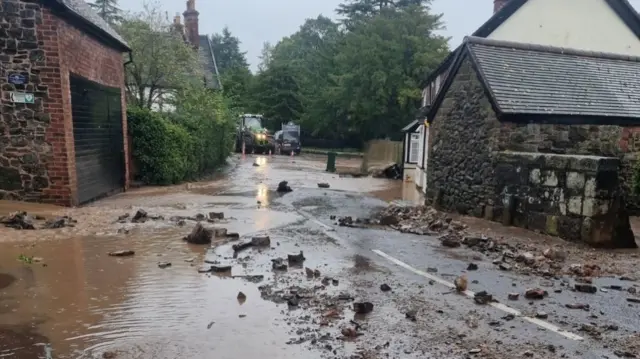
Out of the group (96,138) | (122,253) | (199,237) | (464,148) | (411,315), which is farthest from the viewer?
(96,138)

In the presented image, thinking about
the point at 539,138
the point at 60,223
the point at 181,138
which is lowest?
the point at 60,223

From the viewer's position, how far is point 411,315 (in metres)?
5.36

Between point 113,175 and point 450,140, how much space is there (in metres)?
10.5

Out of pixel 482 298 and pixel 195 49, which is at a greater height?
pixel 195 49

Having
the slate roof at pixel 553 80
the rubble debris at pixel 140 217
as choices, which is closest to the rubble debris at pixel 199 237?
the rubble debris at pixel 140 217

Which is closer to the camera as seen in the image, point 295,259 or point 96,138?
point 295,259

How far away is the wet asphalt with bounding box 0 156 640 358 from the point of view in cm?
454

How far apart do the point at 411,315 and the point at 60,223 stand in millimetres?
7299

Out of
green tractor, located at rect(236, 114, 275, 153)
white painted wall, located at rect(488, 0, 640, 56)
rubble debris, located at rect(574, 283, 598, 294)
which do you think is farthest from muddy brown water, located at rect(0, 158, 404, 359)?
green tractor, located at rect(236, 114, 275, 153)

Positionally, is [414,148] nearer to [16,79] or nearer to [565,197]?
[565,197]

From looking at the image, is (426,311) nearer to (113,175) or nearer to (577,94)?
(577,94)

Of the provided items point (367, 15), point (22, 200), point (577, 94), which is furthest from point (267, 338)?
point (367, 15)

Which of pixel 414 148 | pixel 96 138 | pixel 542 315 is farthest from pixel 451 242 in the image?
pixel 414 148

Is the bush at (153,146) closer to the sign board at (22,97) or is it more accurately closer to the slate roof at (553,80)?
the sign board at (22,97)
